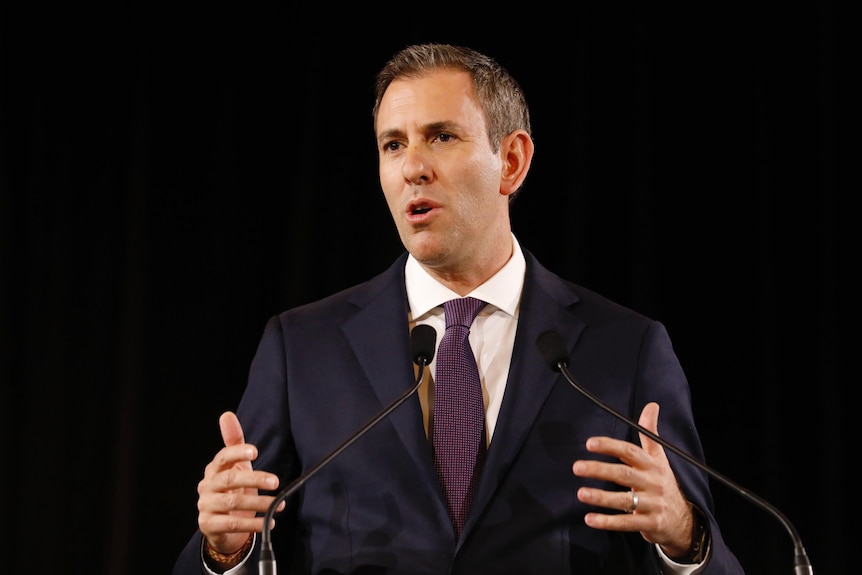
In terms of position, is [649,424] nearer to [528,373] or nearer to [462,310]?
[528,373]

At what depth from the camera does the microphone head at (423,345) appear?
1899 mm

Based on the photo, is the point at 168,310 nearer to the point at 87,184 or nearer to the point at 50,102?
the point at 87,184

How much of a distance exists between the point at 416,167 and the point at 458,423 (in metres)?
0.59

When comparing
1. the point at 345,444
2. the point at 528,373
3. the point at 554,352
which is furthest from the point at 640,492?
the point at 345,444

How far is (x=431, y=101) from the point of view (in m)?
2.30

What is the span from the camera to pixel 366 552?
1.95 m

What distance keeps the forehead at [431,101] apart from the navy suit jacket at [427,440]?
384 millimetres

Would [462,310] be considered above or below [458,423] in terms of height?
above

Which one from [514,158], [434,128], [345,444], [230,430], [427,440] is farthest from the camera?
[514,158]

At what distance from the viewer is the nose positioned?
222 cm

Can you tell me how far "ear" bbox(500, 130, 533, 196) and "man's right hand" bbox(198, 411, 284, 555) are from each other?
1.05m

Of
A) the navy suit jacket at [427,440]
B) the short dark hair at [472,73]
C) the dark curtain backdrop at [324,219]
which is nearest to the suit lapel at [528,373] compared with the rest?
the navy suit jacket at [427,440]

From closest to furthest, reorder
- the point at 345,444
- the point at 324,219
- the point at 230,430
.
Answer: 1. the point at 345,444
2. the point at 230,430
3. the point at 324,219

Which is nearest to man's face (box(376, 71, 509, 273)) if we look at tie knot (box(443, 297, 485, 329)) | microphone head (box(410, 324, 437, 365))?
tie knot (box(443, 297, 485, 329))
